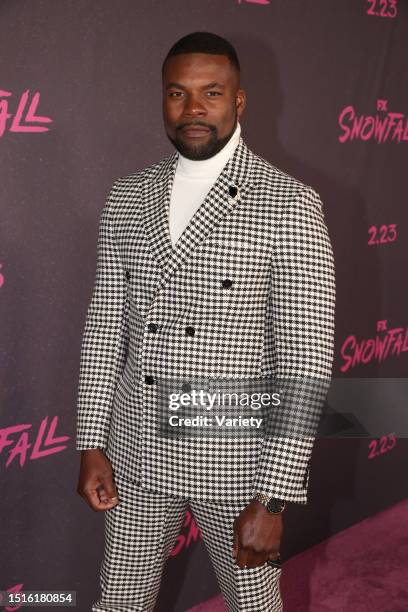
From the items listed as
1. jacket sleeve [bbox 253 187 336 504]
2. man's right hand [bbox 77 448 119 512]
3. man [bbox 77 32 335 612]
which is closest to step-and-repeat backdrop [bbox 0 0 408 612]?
Result: man [bbox 77 32 335 612]

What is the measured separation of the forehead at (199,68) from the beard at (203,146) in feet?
0.35

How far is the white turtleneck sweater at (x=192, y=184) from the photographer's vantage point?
194 cm

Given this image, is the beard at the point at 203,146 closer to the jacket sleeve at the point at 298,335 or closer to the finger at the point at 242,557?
the jacket sleeve at the point at 298,335

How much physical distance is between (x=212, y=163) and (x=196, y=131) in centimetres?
10

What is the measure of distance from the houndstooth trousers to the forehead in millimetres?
995

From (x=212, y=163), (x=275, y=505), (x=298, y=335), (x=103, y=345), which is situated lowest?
(x=275, y=505)

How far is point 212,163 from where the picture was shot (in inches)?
76.4

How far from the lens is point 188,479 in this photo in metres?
1.95

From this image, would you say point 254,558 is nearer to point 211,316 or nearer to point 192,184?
point 211,316

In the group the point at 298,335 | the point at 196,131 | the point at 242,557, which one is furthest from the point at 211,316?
the point at 242,557
